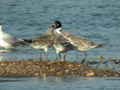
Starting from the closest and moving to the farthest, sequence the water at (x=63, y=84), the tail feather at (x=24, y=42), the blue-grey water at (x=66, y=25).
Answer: the water at (x=63, y=84), the blue-grey water at (x=66, y=25), the tail feather at (x=24, y=42)

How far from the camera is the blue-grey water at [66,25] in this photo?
11484 millimetres

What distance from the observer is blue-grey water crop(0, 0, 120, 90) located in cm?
1148

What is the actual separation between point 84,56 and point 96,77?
119 inches

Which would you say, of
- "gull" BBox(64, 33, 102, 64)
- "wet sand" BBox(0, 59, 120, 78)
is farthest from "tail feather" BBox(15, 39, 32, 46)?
"gull" BBox(64, 33, 102, 64)

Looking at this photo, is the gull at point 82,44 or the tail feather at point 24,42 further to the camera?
the tail feather at point 24,42

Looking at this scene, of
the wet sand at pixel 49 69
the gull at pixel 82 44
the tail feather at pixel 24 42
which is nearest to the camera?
the wet sand at pixel 49 69

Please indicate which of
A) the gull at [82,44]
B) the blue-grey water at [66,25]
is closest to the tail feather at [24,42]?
the blue-grey water at [66,25]

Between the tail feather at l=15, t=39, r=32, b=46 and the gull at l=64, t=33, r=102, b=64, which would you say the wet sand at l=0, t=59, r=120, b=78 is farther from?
the tail feather at l=15, t=39, r=32, b=46

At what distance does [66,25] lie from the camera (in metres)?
21.8

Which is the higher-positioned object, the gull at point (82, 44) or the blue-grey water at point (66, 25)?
the gull at point (82, 44)

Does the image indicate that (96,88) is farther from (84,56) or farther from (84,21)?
(84,21)

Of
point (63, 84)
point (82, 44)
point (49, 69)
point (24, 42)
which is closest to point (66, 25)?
point (24, 42)

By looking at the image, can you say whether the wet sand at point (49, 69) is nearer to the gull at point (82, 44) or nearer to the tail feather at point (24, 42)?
the gull at point (82, 44)

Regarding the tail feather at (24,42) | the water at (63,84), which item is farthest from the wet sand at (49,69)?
the tail feather at (24,42)
